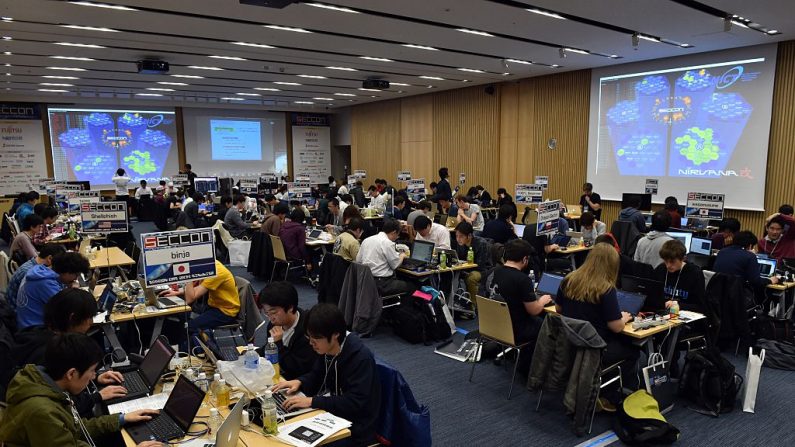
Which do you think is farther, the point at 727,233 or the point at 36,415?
the point at 727,233

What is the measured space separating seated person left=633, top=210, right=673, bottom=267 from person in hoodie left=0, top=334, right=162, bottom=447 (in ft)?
17.4

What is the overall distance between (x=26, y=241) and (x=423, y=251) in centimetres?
516

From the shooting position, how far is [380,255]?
5805 mm

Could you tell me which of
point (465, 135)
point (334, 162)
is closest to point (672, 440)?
point (465, 135)

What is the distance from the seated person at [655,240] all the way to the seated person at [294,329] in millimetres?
4318

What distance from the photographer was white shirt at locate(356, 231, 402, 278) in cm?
578

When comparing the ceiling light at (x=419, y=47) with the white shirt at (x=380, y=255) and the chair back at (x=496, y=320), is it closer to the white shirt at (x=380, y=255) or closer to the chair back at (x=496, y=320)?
the white shirt at (x=380, y=255)

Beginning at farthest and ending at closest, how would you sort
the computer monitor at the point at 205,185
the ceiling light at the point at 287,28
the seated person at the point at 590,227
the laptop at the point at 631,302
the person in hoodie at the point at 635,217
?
1. the computer monitor at the point at 205,185
2. the person in hoodie at the point at 635,217
3. the seated person at the point at 590,227
4. the ceiling light at the point at 287,28
5. the laptop at the point at 631,302

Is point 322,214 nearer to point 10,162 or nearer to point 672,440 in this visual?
point 672,440

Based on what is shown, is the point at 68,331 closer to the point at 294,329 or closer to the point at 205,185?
the point at 294,329

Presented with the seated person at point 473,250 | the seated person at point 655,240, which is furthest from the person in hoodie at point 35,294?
the seated person at point 655,240

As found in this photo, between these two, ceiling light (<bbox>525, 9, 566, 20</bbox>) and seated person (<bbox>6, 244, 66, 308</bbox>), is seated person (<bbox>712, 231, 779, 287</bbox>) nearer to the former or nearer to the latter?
ceiling light (<bbox>525, 9, 566, 20</bbox>)

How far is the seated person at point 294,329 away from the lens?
9.46 feet

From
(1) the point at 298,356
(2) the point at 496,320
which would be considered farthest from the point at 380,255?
(1) the point at 298,356
